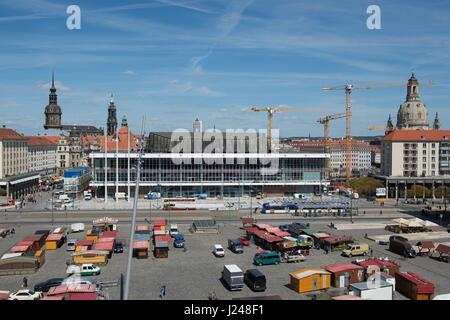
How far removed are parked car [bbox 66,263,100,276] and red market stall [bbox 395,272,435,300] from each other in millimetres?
12500

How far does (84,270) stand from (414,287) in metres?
13.3

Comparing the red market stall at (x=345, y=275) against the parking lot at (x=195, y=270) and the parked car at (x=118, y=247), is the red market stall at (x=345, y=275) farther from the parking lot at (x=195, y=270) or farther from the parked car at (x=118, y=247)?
the parked car at (x=118, y=247)

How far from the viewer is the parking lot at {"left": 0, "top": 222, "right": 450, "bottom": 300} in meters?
17.7

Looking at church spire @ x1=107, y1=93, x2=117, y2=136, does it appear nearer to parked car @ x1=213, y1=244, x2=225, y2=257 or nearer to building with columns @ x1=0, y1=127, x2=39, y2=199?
building with columns @ x1=0, y1=127, x2=39, y2=199

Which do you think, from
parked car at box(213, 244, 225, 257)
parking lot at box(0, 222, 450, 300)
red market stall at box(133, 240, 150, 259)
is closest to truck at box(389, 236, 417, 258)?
parking lot at box(0, 222, 450, 300)

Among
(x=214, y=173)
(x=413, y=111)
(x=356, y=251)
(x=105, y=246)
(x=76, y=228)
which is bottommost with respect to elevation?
(x=356, y=251)

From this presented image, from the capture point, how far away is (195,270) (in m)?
21.2

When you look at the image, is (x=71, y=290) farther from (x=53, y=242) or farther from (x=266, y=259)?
(x=53, y=242)

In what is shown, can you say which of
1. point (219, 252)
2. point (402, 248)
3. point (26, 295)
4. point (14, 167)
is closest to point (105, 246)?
point (219, 252)

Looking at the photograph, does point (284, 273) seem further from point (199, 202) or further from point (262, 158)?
point (262, 158)

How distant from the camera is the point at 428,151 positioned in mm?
63719

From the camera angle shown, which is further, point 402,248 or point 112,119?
point 112,119
